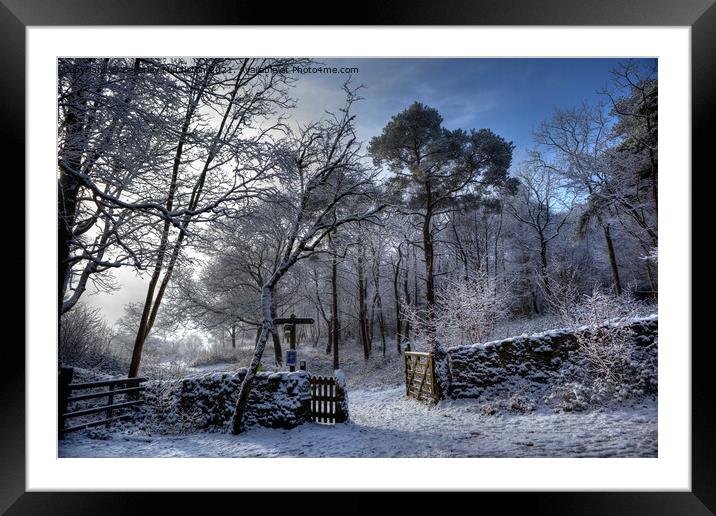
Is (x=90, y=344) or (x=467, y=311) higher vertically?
(x=467, y=311)

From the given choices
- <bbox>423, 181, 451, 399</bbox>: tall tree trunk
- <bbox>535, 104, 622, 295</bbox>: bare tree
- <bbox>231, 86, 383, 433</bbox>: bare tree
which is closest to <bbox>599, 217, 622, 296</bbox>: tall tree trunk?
<bbox>535, 104, 622, 295</bbox>: bare tree

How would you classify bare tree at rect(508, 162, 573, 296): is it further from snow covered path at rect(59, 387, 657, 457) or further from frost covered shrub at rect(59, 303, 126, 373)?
frost covered shrub at rect(59, 303, 126, 373)

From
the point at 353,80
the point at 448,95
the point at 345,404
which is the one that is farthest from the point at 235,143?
the point at 345,404

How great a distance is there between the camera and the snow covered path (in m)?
3.02

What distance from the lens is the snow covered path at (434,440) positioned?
3023 mm

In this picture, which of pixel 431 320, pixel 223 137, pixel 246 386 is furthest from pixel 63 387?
pixel 431 320

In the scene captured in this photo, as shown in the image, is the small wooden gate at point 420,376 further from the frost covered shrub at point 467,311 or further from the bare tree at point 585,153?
the bare tree at point 585,153

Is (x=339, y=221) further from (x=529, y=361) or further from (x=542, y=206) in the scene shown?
(x=542, y=206)

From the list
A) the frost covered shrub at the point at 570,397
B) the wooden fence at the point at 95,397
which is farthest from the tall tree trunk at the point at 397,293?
the wooden fence at the point at 95,397

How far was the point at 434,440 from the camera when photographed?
3410 mm

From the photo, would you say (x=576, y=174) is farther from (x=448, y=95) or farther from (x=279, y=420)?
(x=279, y=420)
